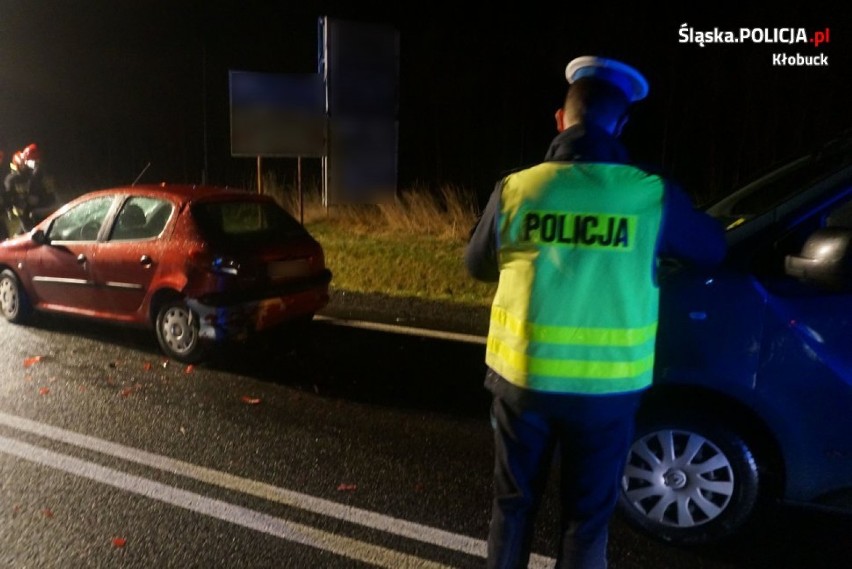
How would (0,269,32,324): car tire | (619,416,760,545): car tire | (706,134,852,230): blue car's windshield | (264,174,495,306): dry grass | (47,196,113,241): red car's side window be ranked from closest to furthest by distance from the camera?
(619,416,760,545): car tire < (706,134,852,230): blue car's windshield < (47,196,113,241): red car's side window < (0,269,32,324): car tire < (264,174,495,306): dry grass

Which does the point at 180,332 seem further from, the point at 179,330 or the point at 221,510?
the point at 221,510

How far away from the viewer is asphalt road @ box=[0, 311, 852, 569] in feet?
12.4

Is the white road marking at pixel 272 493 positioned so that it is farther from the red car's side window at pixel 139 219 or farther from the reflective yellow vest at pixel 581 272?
the red car's side window at pixel 139 219

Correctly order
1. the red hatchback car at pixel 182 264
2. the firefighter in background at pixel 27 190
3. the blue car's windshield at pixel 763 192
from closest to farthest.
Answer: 1. the blue car's windshield at pixel 763 192
2. the red hatchback car at pixel 182 264
3. the firefighter in background at pixel 27 190

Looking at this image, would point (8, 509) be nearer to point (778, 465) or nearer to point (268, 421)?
point (268, 421)

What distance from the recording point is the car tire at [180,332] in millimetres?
6953

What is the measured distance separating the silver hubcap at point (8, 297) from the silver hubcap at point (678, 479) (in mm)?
6930

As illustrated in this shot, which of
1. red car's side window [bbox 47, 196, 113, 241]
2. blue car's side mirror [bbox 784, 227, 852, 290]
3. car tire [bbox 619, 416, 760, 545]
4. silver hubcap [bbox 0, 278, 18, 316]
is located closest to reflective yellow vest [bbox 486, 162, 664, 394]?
blue car's side mirror [bbox 784, 227, 852, 290]

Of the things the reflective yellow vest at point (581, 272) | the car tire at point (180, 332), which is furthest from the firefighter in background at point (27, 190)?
the reflective yellow vest at point (581, 272)

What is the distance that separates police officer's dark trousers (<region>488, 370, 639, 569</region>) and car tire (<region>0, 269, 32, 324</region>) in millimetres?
7153

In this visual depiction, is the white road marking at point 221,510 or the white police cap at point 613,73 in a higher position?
the white police cap at point 613,73

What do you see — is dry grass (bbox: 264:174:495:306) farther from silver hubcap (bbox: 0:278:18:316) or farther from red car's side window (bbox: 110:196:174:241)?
silver hubcap (bbox: 0:278:18:316)

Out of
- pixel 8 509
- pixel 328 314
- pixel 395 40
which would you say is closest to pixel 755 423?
pixel 8 509

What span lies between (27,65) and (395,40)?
84.1 ft
